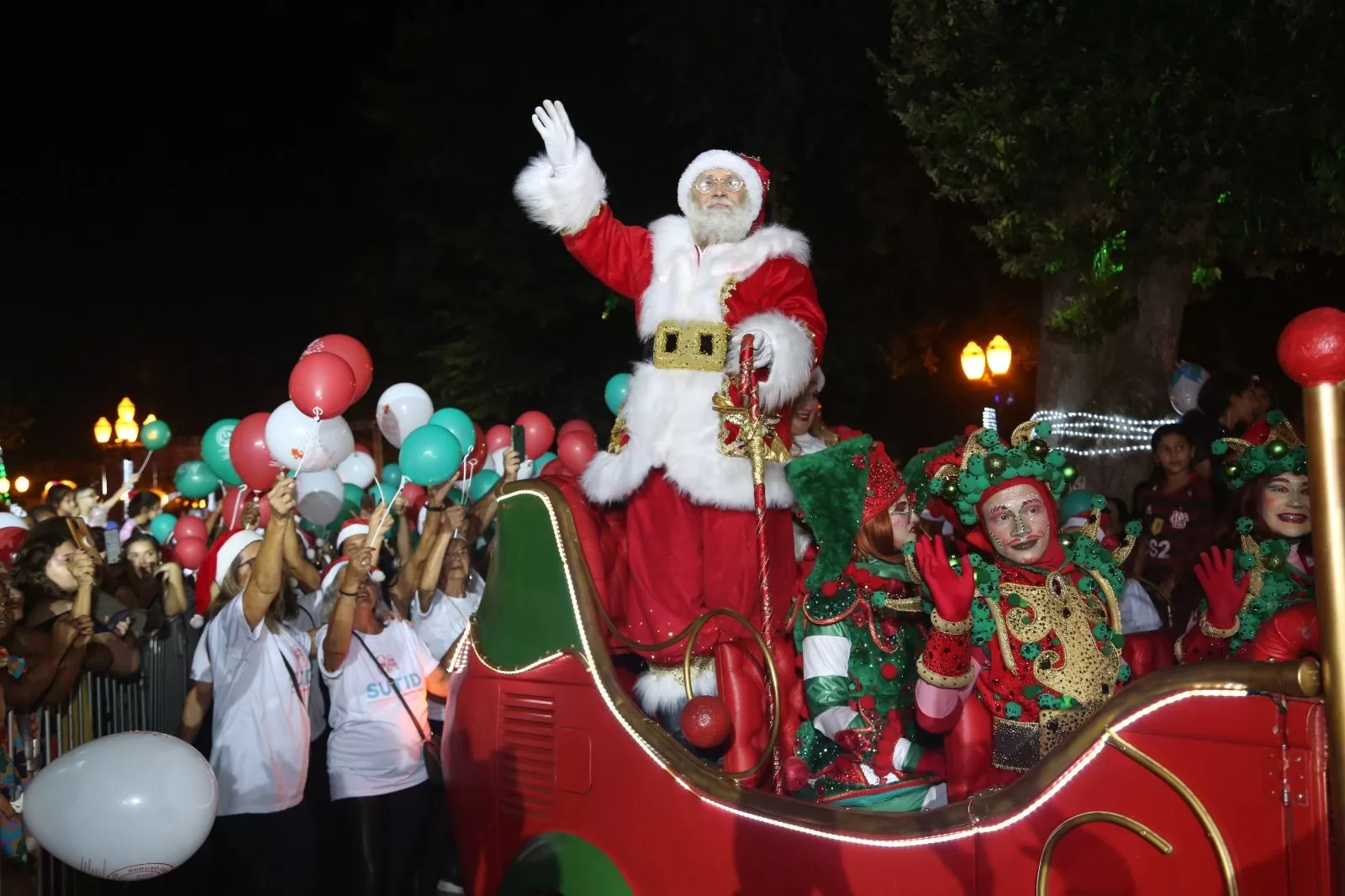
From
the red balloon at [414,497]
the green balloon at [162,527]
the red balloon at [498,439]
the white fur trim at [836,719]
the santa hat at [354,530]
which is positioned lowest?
the white fur trim at [836,719]

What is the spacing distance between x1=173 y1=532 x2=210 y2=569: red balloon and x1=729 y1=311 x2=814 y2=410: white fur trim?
5.52m

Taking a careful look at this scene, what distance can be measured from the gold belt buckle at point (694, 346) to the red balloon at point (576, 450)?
136 inches

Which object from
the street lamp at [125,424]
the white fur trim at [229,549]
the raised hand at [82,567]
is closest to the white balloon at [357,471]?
the white fur trim at [229,549]

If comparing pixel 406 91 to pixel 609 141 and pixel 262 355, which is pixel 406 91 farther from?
pixel 262 355

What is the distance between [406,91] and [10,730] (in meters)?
14.3

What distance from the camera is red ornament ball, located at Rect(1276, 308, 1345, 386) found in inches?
67.1

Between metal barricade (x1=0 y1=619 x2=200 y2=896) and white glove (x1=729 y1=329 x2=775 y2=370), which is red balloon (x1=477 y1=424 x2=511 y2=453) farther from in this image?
white glove (x1=729 y1=329 x2=775 y2=370)

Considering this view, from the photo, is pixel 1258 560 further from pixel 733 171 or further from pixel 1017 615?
pixel 733 171

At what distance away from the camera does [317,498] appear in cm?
752

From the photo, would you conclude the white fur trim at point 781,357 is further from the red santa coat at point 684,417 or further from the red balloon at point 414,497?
the red balloon at point 414,497

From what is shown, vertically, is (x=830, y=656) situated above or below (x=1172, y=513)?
below

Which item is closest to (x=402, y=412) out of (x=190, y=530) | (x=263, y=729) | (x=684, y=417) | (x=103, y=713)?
(x=190, y=530)

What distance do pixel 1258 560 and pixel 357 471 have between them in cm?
706

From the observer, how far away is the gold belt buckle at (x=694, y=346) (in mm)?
4109
